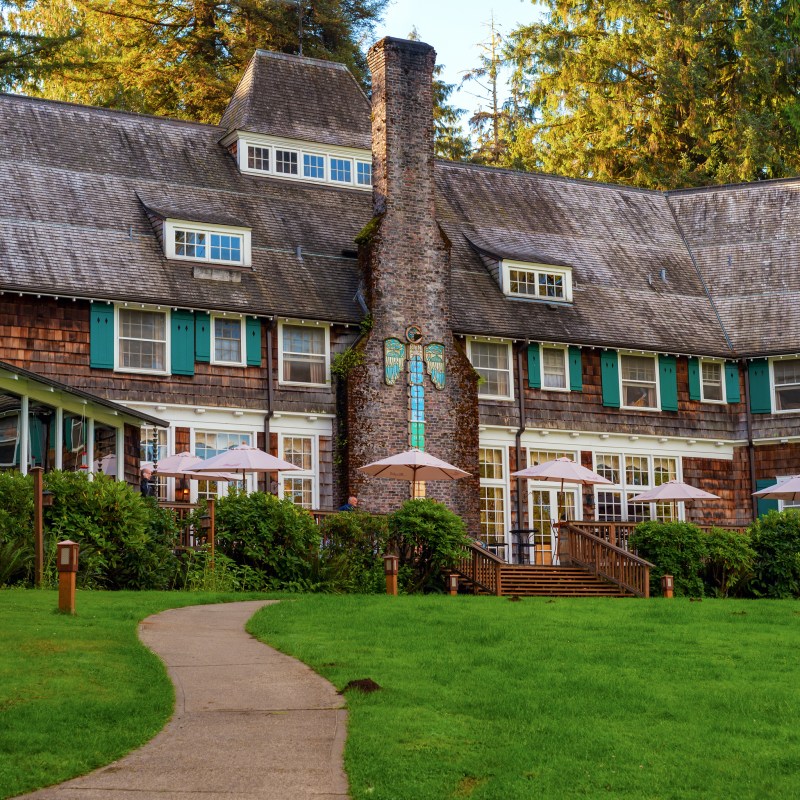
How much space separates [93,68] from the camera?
139ft

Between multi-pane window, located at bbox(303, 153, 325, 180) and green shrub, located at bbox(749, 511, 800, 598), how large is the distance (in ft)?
48.3

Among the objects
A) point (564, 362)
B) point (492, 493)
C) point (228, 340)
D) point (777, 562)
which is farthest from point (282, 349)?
point (777, 562)

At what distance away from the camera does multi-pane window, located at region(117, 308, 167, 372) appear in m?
27.9

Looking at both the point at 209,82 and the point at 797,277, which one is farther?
the point at 209,82

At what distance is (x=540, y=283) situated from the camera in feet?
110

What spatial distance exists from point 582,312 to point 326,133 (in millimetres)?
7877

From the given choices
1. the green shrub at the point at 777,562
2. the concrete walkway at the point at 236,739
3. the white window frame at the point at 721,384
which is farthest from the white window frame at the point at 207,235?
the concrete walkway at the point at 236,739

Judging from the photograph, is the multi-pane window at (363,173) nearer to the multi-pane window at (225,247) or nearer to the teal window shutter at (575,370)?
the multi-pane window at (225,247)

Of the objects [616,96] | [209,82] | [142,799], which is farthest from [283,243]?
[142,799]

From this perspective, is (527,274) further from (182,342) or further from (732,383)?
(182,342)

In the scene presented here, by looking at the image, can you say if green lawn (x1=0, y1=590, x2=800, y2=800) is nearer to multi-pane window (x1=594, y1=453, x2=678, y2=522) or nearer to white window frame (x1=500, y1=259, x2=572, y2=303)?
multi-pane window (x1=594, y1=453, x2=678, y2=522)

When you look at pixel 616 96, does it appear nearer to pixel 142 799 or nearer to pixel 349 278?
pixel 349 278

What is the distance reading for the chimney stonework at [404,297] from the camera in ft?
96.6

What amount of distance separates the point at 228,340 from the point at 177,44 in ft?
61.4
